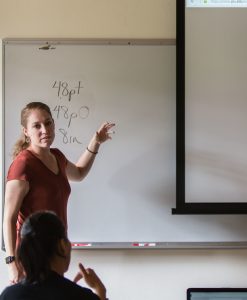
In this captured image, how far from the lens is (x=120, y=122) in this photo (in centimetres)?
198

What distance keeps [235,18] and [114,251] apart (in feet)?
4.29

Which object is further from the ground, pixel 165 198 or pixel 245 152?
pixel 245 152

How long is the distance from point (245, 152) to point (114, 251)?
0.84m

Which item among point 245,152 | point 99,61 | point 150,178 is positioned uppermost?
point 99,61

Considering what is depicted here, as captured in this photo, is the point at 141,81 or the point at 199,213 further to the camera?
the point at 141,81

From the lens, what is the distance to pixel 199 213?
5.93 feet

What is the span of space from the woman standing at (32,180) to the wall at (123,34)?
517mm

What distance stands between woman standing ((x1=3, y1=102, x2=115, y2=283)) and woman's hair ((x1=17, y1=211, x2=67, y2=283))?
375 mm

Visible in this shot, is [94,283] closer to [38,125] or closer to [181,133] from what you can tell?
[38,125]

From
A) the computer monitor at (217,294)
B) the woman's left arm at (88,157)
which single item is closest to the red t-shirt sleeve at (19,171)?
the woman's left arm at (88,157)

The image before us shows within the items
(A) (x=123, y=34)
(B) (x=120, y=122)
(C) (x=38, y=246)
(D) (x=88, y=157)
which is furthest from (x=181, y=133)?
(C) (x=38, y=246)

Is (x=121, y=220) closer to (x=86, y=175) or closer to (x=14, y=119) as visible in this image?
(x=86, y=175)

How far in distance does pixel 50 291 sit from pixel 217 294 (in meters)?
1.06

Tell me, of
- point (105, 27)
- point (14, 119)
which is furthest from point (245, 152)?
point (14, 119)
